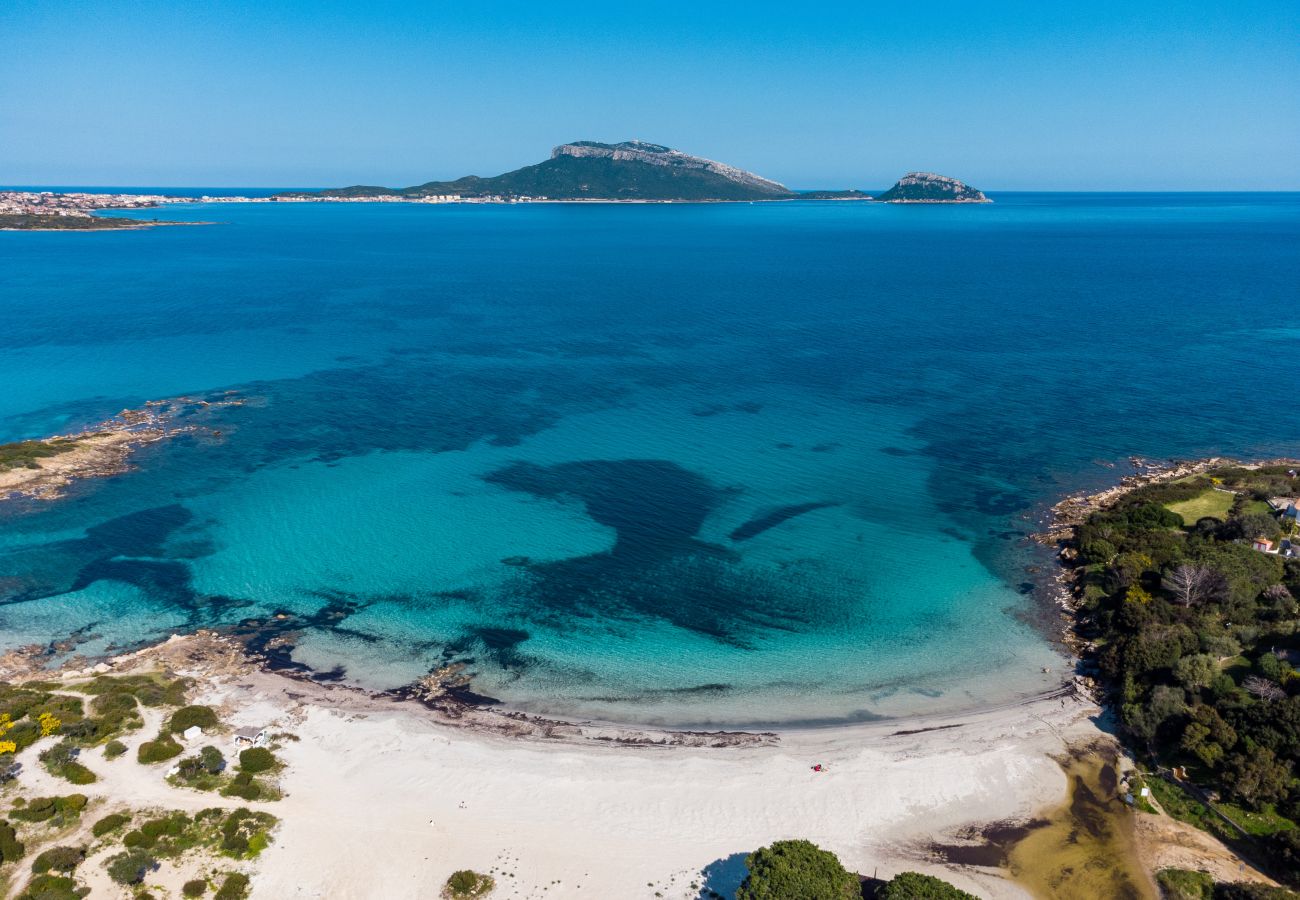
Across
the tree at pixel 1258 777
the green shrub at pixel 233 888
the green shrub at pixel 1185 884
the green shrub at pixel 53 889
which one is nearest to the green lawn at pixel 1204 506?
the tree at pixel 1258 777

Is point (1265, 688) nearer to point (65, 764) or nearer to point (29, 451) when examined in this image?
point (65, 764)

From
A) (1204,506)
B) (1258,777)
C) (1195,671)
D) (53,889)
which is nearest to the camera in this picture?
(53,889)

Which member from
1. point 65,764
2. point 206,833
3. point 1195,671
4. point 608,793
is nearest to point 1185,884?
point 1195,671

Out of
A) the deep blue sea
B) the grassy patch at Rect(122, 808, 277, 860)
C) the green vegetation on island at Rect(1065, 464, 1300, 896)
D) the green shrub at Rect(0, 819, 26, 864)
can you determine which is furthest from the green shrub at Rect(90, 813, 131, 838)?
the green vegetation on island at Rect(1065, 464, 1300, 896)

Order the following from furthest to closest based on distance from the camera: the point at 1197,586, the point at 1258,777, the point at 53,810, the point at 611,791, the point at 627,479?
the point at 627,479 < the point at 1197,586 < the point at 611,791 < the point at 1258,777 < the point at 53,810

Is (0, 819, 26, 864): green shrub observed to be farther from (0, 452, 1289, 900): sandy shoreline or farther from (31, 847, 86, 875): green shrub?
(0, 452, 1289, 900): sandy shoreline

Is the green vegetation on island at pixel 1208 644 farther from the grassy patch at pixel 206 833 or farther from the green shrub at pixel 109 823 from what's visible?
the green shrub at pixel 109 823

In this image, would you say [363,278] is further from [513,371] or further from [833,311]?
[833,311]
